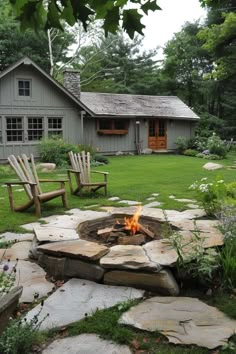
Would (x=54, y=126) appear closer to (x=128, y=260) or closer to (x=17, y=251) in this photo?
(x=17, y=251)

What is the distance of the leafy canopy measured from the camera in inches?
68.9

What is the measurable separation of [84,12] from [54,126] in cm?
1650

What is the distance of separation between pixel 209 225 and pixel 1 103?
45.2ft

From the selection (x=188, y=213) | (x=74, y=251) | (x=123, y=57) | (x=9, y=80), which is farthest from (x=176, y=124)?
(x=74, y=251)

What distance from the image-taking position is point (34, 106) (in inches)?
675

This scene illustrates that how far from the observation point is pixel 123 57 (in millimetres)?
32594

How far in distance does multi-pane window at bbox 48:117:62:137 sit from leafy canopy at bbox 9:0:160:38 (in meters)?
16.1

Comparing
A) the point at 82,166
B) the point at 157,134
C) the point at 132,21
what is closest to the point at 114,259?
the point at 132,21

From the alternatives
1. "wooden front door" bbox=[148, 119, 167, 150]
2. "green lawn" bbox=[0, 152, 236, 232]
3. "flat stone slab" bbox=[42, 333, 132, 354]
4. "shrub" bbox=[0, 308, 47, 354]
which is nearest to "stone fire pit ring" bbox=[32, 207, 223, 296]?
"flat stone slab" bbox=[42, 333, 132, 354]

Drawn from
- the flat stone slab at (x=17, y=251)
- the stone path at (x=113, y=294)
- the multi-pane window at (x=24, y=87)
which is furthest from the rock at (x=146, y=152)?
the flat stone slab at (x=17, y=251)

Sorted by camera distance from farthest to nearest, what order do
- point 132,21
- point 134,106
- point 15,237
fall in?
point 134,106 → point 15,237 → point 132,21

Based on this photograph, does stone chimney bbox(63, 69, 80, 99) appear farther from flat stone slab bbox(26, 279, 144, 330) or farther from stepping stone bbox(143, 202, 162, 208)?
flat stone slab bbox(26, 279, 144, 330)

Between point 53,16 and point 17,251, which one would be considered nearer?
point 53,16

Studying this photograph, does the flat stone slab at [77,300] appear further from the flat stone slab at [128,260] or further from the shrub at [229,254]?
the shrub at [229,254]
